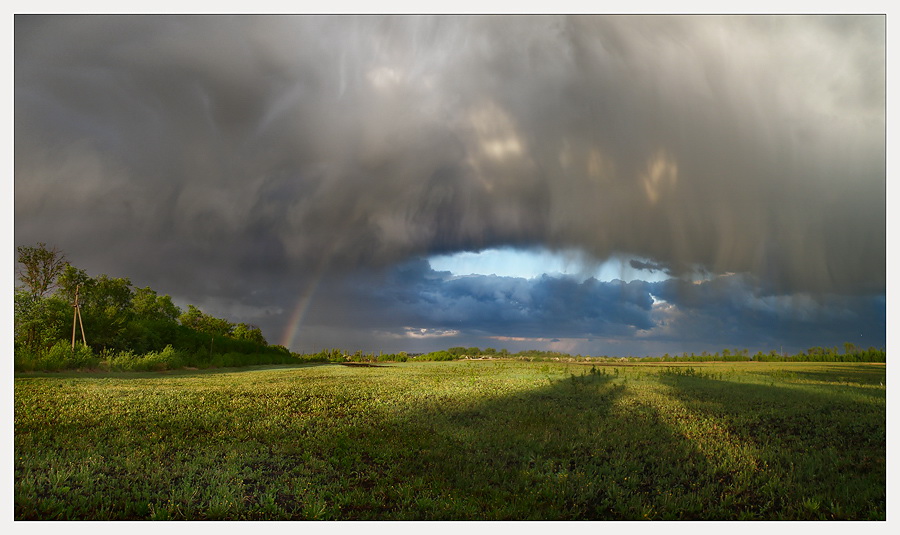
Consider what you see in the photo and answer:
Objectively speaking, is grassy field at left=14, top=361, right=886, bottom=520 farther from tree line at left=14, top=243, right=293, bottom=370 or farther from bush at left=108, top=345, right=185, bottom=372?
bush at left=108, top=345, right=185, bottom=372

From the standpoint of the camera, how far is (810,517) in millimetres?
5375

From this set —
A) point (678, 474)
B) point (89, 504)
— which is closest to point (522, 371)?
point (678, 474)

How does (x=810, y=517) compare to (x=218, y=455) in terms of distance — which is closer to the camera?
(x=810, y=517)

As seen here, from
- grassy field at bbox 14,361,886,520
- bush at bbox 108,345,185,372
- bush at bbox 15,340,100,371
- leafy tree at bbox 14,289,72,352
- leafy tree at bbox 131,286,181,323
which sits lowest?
grassy field at bbox 14,361,886,520

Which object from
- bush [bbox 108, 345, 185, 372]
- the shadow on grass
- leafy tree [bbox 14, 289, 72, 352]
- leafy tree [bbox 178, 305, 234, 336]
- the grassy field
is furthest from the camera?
leafy tree [bbox 178, 305, 234, 336]

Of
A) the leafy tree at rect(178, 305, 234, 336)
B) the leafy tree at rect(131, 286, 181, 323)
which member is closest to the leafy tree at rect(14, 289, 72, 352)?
the leafy tree at rect(131, 286, 181, 323)

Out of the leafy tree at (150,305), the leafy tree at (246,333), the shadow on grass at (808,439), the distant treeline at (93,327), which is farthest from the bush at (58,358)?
the leafy tree at (246,333)

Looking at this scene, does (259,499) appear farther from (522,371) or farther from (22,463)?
(522,371)

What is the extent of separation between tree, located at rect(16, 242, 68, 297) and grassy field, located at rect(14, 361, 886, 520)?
6.18 feet

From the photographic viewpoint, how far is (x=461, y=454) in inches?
248

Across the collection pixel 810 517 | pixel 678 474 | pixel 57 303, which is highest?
pixel 57 303

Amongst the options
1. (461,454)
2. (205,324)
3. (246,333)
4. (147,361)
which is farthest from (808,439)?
(246,333)

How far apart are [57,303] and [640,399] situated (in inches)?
483

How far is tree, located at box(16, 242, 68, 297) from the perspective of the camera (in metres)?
8.47
